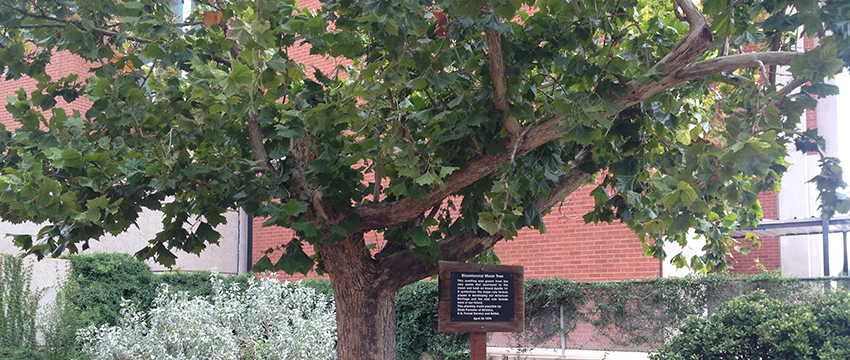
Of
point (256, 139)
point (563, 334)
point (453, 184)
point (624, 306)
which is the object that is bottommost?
point (563, 334)

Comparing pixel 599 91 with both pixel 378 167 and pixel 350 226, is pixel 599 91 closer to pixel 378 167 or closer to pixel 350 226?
pixel 378 167

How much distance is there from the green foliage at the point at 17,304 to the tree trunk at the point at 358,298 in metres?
6.52

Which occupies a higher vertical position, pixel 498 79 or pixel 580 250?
pixel 498 79

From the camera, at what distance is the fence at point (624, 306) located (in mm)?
9031

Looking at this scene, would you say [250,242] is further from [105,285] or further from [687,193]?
[687,193]

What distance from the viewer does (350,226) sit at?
527 cm

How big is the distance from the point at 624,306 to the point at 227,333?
17.9 ft

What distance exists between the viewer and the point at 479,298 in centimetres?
605

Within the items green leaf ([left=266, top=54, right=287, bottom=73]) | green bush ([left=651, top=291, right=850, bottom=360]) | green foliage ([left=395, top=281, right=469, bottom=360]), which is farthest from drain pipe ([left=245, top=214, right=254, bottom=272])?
green leaf ([left=266, top=54, right=287, bottom=73])

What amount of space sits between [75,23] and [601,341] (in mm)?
7897

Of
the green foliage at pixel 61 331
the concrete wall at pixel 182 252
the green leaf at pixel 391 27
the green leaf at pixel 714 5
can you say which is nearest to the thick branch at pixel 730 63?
the green leaf at pixel 714 5

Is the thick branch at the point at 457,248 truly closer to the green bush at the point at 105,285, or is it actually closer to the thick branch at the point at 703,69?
the thick branch at the point at 703,69

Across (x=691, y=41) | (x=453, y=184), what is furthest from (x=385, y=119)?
(x=691, y=41)

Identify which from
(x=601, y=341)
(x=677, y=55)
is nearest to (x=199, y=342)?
(x=601, y=341)
